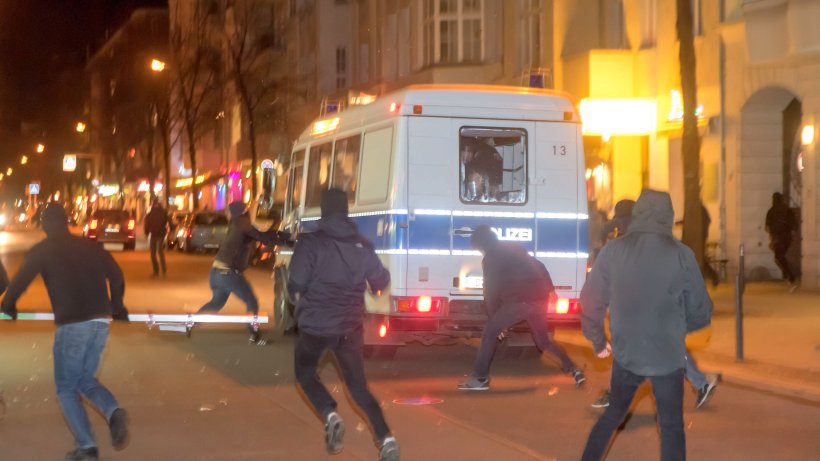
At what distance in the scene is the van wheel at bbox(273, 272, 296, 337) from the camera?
52.9ft

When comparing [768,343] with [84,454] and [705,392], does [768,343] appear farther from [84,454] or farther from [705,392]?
Result: [84,454]

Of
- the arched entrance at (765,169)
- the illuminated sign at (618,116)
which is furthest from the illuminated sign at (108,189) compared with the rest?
the arched entrance at (765,169)

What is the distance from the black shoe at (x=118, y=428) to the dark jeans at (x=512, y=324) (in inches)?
165

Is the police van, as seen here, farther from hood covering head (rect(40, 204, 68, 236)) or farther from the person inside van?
hood covering head (rect(40, 204, 68, 236))

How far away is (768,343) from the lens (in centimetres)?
1512

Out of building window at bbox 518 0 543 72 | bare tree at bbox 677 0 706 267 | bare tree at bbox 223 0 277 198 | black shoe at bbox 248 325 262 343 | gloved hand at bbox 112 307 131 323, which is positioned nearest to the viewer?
gloved hand at bbox 112 307 131 323

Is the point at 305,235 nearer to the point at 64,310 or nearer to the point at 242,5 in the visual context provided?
the point at 64,310

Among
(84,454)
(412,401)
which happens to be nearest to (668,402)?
(84,454)

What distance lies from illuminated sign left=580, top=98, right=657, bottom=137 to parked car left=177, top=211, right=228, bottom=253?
19.4 m

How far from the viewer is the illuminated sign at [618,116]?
25.3m

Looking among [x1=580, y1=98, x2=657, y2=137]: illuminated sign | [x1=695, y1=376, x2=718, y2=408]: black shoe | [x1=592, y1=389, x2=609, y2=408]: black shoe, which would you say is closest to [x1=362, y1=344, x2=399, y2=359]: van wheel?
[x1=592, y1=389, x2=609, y2=408]: black shoe

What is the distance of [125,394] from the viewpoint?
456 inches

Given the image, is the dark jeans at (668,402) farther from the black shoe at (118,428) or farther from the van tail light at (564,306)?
the van tail light at (564,306)

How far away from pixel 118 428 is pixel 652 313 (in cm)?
361
